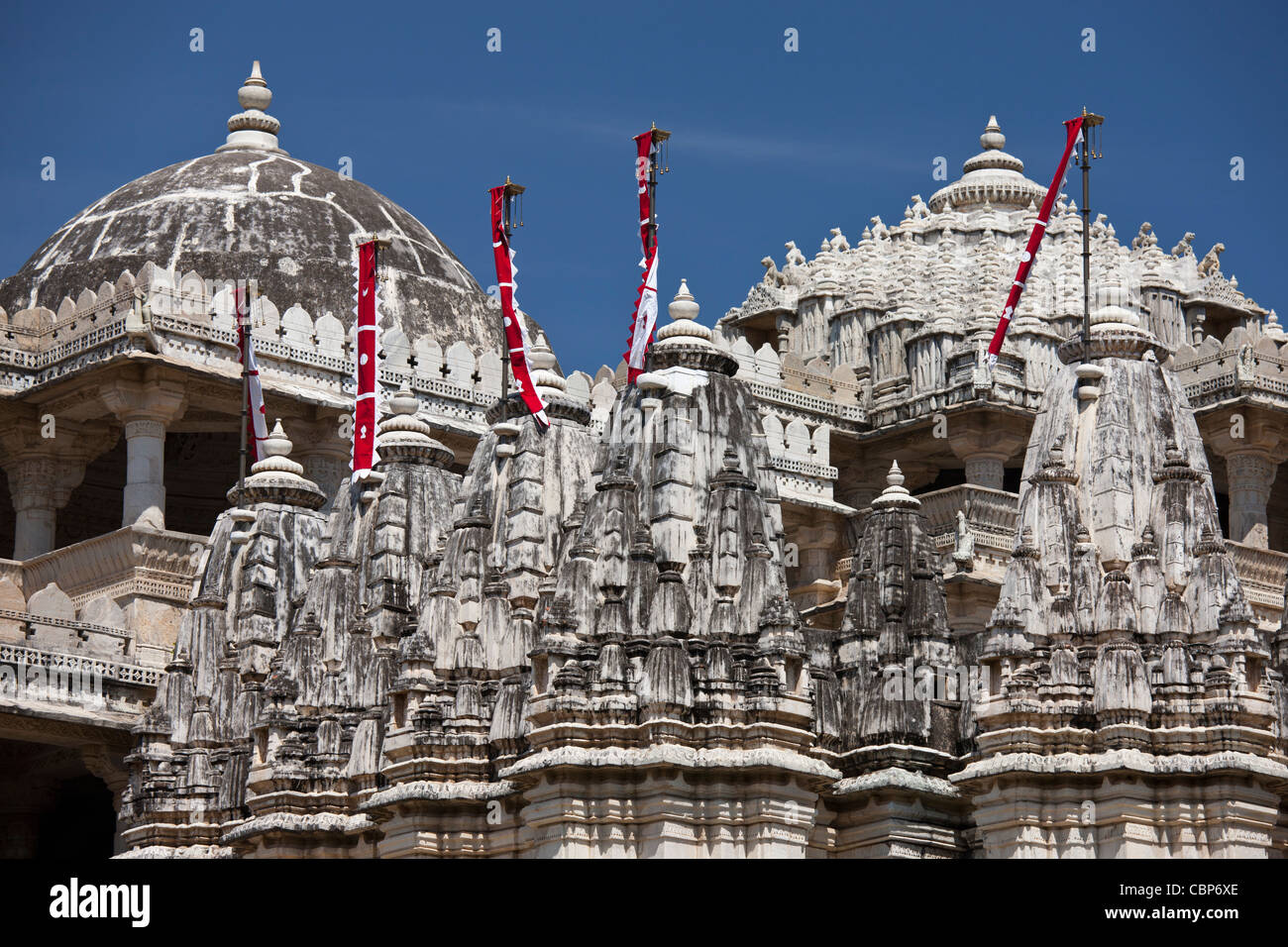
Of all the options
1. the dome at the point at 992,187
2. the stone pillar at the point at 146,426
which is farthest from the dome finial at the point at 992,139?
the stone pillar at the point at 146,426

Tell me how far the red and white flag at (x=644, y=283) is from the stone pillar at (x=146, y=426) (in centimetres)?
1657

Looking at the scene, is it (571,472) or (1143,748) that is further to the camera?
(571,472)

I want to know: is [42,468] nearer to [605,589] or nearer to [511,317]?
[511,317]

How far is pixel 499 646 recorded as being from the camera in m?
41.1

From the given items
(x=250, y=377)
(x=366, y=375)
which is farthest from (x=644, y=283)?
(x=250, y=377)

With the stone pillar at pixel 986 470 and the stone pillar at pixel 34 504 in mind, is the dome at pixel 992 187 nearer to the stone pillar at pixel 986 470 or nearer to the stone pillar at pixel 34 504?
the stone pillar at pixel 986 470

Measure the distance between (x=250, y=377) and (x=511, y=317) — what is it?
1137 centimetres

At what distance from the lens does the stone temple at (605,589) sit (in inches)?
1487

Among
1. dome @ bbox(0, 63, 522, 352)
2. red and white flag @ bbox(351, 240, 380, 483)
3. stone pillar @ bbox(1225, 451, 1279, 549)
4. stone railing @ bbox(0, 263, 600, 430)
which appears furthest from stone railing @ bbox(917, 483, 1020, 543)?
red and white flag @ bbox(351, 240, 380, 483)
